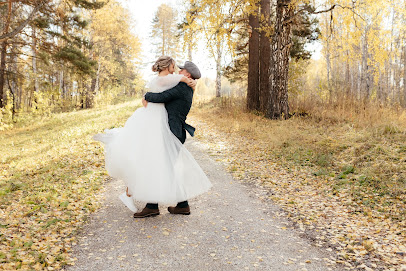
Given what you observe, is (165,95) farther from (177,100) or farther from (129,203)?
(129,203)

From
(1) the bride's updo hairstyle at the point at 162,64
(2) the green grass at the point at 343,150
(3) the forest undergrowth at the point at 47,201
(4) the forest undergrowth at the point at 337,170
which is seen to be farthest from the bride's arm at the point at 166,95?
(2) the green grass at the point at 343,150

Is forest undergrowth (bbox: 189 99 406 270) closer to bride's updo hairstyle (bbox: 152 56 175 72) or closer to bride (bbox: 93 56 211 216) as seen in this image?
bride (bbox: 93 56 211 216)

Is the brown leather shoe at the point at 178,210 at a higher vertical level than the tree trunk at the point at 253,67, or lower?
lower

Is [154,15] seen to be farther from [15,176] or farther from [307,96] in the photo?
[15,176]

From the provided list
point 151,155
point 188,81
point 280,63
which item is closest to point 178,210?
point 151,155

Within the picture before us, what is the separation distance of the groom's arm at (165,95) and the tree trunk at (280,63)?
25.9 feet

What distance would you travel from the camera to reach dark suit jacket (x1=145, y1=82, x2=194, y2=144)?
147 inches

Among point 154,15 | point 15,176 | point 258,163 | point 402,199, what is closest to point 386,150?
point 402,199

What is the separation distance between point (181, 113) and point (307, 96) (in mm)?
10382

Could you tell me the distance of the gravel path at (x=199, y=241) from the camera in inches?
122

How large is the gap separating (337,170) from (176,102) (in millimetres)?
4122

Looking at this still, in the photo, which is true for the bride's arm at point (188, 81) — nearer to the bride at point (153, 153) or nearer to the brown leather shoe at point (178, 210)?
the bride at point (153, 153)

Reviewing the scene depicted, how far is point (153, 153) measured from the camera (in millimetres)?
3795

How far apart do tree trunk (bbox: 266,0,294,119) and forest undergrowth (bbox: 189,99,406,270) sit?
1.84 ft
